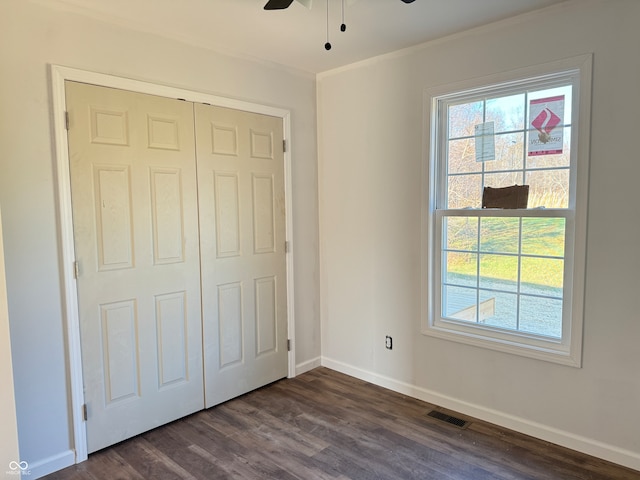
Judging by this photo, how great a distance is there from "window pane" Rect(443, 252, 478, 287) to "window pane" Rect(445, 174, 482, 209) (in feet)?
1.11

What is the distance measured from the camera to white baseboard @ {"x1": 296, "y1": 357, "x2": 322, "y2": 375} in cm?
357

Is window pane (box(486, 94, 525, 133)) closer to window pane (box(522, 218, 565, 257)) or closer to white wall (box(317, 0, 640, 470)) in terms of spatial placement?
white wall (box(317, 0, 640, 470))

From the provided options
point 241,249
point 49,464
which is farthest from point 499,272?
point 49,464

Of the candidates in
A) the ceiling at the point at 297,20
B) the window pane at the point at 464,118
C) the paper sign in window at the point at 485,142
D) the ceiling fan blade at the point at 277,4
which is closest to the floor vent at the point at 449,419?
the paper sign in window at the point at 485,142

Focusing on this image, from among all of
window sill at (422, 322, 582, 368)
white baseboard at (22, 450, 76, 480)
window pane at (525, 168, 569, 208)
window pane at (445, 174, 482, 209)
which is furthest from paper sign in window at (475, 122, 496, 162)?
white baseboard at (22, 450, 76, 480)

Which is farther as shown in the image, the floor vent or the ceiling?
the floor vent

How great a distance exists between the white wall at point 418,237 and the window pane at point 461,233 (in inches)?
8.5

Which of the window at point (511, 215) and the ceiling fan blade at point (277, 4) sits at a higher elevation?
the ceiling fan blade at point (277, 4)

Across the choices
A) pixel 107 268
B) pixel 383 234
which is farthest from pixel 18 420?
pixel 383 234

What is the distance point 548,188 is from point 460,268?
0.75 metres

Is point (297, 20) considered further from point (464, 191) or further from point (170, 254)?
point (170, 254)

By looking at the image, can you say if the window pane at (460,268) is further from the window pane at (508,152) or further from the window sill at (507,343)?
the window pane at (508,152)

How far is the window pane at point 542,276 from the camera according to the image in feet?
8.08

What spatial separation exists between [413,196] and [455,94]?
73 centimetres
